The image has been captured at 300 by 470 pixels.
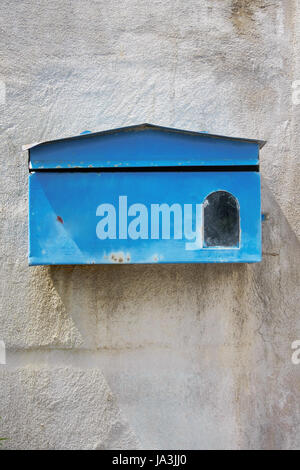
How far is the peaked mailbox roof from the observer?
2.34 meters

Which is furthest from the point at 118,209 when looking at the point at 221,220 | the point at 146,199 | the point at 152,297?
the point at 152,297

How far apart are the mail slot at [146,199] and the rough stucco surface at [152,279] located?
1.34 feet

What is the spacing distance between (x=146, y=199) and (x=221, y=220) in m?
0.39

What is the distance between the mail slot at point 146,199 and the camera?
2.34m

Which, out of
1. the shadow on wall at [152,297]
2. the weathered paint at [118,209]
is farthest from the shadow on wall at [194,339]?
the weathered paint at [118,209]

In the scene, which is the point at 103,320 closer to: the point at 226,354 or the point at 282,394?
the point at 226,354

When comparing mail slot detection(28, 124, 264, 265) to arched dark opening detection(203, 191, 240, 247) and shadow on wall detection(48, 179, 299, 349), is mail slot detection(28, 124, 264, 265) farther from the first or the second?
shadow on wall detection(48, 179, 299, 349)

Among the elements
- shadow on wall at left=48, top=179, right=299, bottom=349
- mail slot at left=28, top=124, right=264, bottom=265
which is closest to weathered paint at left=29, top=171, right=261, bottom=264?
mail slot at left=28, top=124, right=264, bottom=265

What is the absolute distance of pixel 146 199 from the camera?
2.34 meters

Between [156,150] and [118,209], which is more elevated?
[156,150]

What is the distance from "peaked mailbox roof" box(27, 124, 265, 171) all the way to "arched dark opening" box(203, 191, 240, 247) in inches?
7.2

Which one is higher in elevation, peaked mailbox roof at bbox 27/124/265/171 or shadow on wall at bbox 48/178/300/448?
peaked mailbox roof at bbox 27/124/265/171

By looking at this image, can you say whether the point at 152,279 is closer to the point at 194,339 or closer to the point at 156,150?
the point at 194,339

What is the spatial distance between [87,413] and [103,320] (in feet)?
1.75
